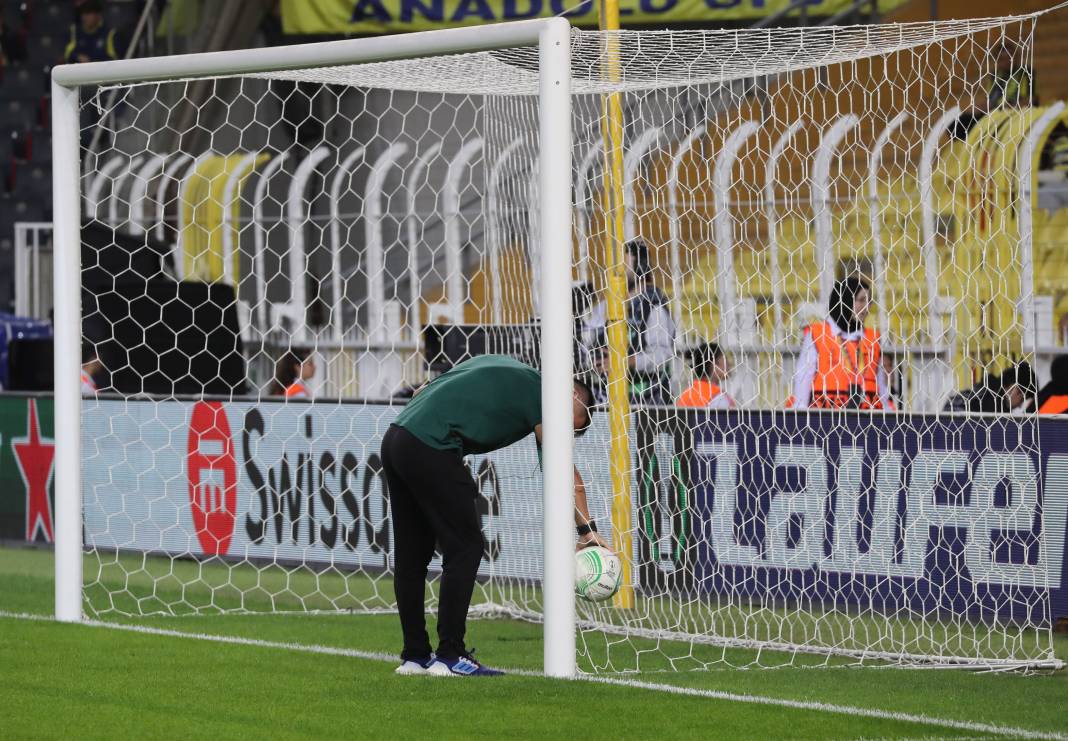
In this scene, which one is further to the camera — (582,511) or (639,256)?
(639,256)

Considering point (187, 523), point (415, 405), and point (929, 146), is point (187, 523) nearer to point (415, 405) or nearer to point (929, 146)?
point (415, 405)

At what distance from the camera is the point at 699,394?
9758 millimetres

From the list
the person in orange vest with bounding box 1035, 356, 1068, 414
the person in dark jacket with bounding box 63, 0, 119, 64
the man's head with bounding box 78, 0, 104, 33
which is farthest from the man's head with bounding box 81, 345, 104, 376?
the man's head with bounding box 78, 0, 104, 33

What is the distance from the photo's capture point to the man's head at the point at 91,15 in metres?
22.3

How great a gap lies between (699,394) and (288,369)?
5008 mm

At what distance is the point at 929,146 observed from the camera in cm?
1014

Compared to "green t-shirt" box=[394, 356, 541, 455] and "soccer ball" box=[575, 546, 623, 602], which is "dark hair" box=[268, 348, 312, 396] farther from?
"soccer ball" box=[575, 546, 623, 602]

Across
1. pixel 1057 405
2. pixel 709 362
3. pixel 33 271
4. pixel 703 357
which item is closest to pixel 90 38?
pixel 33 271

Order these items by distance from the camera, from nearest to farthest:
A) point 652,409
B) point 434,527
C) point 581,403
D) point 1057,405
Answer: point 434,527 < point 581,403 < point 652,409 < point 1057,405

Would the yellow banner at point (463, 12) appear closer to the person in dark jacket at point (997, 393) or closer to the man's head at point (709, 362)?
the man's head at point (709, 362)

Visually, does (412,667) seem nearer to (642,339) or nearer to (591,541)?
(591,541)

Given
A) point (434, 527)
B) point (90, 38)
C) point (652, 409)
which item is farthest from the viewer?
point (90, 38)

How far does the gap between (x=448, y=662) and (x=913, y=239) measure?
7.71 meters

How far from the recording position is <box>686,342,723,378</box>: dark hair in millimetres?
9461
